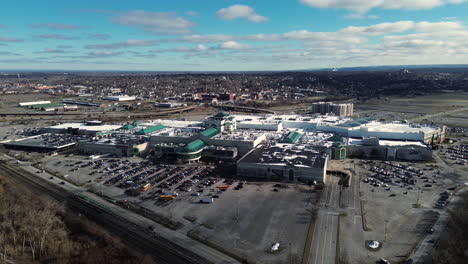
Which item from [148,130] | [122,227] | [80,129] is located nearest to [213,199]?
[122,227]

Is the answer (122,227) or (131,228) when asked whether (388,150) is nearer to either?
(131,228)

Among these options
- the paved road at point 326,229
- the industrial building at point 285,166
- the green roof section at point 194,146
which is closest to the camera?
the paved road at point 326,229

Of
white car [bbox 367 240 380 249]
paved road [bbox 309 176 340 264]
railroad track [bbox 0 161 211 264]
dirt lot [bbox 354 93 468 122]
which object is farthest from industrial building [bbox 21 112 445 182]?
dirt lot [bbox 354 93 468 122]

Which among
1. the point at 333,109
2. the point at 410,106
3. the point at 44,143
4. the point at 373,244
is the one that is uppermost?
the point at 333,109

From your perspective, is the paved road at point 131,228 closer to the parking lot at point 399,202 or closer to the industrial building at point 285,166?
the parking lot at point 399,202

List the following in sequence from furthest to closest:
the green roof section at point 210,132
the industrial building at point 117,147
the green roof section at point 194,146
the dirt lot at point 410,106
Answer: the dirt lot at point 410,106, the green roof section at point 210,132, the industrial building at point 117,147, the green roof section at point 194,146

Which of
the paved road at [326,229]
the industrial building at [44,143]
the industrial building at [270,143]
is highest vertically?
the industrial building at [270,143]

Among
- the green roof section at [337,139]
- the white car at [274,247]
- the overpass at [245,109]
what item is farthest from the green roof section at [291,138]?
the overpass at [245,109]
